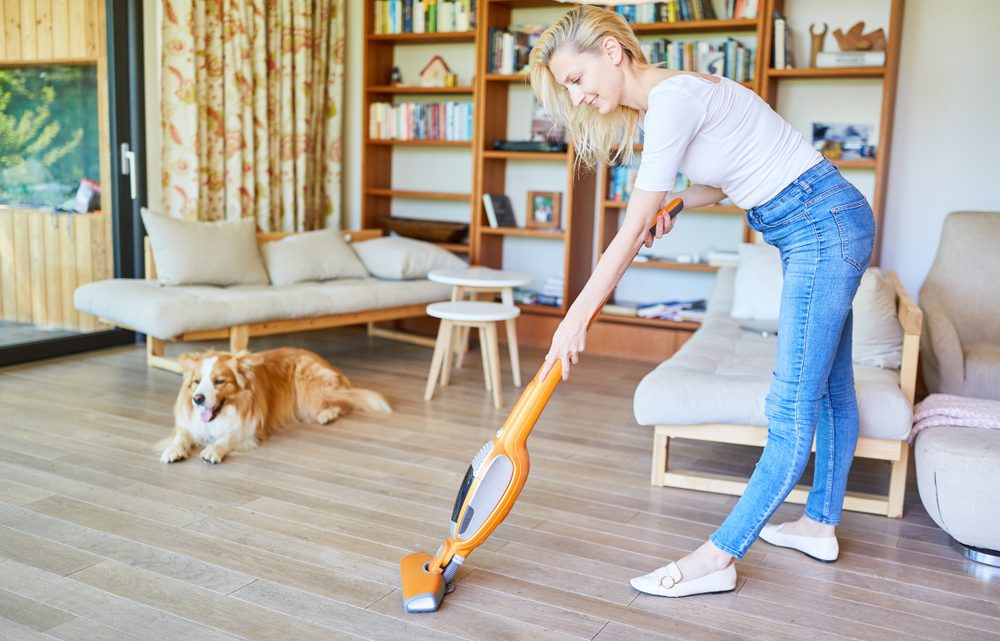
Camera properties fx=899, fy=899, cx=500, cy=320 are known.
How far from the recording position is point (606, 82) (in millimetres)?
1819

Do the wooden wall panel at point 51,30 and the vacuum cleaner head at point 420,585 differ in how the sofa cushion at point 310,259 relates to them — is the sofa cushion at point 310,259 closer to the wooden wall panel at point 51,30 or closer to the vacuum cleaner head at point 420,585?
the wooden wall panel at point 51,30

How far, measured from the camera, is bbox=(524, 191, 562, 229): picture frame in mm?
5305

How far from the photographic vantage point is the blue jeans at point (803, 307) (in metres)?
1.83

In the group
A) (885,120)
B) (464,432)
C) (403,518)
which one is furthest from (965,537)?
(885,120)

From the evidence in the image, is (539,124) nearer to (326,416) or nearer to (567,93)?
(326,416)

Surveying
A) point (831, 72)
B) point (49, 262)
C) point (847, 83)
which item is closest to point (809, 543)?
point (831, 72)

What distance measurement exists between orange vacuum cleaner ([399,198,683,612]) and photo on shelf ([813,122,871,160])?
2931 millimetres

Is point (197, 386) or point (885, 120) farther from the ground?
point (885, 120)

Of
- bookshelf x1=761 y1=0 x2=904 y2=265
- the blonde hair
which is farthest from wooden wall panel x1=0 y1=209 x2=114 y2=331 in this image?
bookshelf x1=761 y1=0 x2=904 y2=265

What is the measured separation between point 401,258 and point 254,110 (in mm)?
1239

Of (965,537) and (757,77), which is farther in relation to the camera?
(757,77)

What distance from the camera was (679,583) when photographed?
202cm

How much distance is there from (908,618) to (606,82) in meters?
1.33

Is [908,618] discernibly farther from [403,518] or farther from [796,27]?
[796,27]
